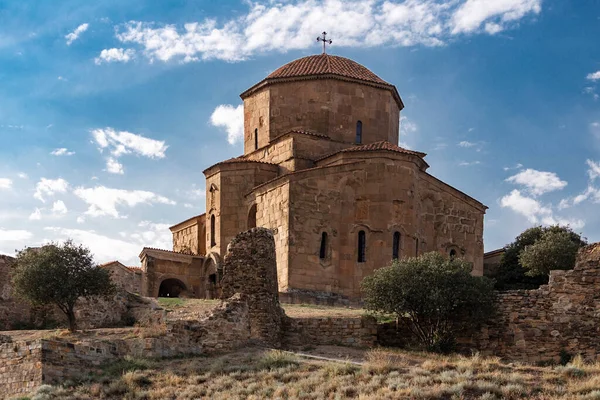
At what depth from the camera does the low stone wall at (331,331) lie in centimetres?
2455

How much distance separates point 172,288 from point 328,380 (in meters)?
24.0

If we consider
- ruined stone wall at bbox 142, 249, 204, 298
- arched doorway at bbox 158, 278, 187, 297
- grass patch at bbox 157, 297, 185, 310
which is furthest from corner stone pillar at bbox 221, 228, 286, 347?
arched doorway at bbox 158, 278, 187, 297

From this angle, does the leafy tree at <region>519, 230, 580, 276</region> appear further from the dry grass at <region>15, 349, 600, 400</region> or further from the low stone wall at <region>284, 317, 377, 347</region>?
the dry grass at <region>15, 349, 600, 400</region>

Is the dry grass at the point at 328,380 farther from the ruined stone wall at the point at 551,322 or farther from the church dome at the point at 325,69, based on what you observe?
the church dome at the point at 325,69

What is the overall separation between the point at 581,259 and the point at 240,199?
18.3 meters

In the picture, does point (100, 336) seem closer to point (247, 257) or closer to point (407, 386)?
point (247, 257)

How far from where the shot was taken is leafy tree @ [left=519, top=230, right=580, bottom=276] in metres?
35.3

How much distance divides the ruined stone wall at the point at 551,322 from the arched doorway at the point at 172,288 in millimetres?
19048

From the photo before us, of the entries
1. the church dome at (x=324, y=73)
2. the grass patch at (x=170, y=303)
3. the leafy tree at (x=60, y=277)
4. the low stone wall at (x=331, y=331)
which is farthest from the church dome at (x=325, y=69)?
the low stone wall at (x=331, y=331)

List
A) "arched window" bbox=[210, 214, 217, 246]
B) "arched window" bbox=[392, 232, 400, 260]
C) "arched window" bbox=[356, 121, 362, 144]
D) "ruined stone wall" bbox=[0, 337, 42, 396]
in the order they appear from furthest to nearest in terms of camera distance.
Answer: "arched window" bbox=[210, 214, 217, 246], "arched window" bbox=[356, 121, 362, 144], "arched window" bbox=[392, 232, 400, 260], "ruined stone wall" bbox=[0, 337, 42, 396]

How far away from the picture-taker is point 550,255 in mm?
35688

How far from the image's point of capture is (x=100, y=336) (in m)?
25.6

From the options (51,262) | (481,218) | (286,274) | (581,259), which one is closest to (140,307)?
(51,262)

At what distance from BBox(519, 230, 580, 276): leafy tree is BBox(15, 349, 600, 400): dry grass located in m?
15.2
